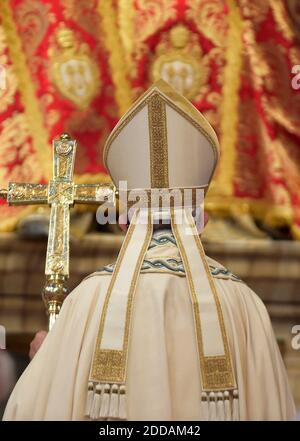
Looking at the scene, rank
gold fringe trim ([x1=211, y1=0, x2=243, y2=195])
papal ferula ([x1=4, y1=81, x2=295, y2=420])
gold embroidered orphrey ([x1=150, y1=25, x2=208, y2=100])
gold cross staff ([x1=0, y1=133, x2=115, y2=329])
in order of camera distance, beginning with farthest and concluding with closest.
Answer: gold embroidered orphrey ([x1=150, y1=25, x2=208, y2=100]) → gold fringe trim ([x1=211, y1=0, x2=243, y2=195]) → gold cross staff ([x1=0, y1=133, x2=115, y2=329]) → papal ferula ([x1=4, y1=81, x2=295, y2=420])

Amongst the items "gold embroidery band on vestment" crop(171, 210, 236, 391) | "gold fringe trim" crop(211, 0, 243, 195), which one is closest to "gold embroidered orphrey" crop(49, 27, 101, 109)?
"gold fringe trim" crop(211, 0, 243, 195)

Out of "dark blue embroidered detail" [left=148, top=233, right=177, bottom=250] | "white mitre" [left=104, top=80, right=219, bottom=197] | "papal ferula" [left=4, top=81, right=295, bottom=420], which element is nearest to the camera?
"papal ferula" [left=4, top=81, right=295, bottom=420]

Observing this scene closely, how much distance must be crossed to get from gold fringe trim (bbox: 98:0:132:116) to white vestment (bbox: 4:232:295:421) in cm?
206

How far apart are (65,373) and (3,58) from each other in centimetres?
265

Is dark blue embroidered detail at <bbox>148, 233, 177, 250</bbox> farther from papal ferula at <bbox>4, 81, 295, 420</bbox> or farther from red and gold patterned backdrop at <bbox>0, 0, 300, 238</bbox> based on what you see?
red and gold patterned backdrop at <bbox>0, 0, 300, 238</bbox>

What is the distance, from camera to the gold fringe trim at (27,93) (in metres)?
5.24

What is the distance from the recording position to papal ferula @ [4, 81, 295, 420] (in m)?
3.07

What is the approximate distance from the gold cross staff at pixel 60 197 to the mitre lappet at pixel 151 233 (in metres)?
0.49

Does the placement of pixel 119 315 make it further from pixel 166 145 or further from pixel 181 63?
pixel 181 63

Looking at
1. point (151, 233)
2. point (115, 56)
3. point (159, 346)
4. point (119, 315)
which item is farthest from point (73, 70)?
point (159, 346)

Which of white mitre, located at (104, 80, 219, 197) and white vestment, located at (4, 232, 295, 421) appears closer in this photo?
white vestment, located at (4, 232, 295, 421)

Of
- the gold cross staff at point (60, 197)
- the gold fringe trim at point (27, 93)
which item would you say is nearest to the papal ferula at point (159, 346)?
the gold cross staff at point (60, 197)

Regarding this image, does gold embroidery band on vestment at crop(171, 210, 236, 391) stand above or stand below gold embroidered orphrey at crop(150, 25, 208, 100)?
below

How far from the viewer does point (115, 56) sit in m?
5.31
